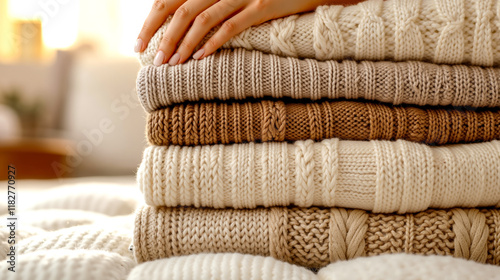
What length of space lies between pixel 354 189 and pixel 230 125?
0.52 feet

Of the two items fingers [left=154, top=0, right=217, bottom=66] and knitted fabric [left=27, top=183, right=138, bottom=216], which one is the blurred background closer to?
knitted fabric [left=27, top=183, right=138, bottom=216]

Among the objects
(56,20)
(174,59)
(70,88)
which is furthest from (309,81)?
(56,20)

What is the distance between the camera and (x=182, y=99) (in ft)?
Answer: 1.58

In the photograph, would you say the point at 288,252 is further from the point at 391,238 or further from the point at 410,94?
the point at 410,94

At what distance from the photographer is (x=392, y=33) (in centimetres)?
49

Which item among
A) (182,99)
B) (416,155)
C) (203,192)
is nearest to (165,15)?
(182,99)

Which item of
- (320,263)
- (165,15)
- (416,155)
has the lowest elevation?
(320,263)

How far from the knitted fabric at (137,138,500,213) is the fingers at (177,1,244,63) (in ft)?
0.38

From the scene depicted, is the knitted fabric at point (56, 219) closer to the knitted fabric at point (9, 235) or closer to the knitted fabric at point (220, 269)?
the knitted fabric at point (9, 235)

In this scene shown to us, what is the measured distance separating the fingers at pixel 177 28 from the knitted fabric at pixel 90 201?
1.26 feet

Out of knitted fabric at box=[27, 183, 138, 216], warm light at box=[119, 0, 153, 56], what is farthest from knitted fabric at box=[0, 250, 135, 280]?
warm light at box=[119, 0, 153, 56]

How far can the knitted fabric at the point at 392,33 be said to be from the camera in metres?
0.48

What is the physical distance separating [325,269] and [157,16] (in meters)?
0.36

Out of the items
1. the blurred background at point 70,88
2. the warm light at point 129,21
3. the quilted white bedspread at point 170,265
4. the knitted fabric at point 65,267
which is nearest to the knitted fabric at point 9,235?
the quilted white bedspread at point 170,265
